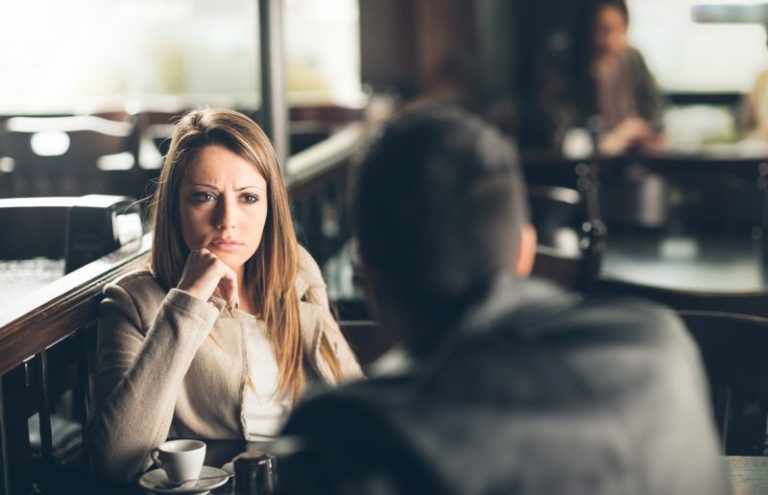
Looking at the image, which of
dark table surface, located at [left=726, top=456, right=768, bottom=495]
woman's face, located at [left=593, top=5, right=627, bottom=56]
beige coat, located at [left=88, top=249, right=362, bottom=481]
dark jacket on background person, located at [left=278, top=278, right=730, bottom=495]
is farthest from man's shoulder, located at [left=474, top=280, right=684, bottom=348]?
woman's face, located at [left=593, top=5, right=627, bottom=56]

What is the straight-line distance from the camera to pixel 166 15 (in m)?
9.87

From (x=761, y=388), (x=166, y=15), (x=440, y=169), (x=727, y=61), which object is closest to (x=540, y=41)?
(x=727, y=61)

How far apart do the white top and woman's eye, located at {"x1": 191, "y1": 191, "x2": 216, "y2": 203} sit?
0.68ft

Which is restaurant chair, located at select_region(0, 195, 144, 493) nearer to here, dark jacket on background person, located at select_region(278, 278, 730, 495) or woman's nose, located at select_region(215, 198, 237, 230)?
woman's nose, located at select_region(215, 198, 237, 230)

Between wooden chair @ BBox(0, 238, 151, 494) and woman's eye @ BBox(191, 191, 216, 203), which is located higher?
woman's eye @ BBox(191, 191, 216, 203)

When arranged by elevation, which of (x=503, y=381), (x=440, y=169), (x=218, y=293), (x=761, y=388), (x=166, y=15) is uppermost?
(x=166, y=15)

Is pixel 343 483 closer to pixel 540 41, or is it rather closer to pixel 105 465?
pixel 105 465

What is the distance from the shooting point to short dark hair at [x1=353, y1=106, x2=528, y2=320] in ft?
2.75

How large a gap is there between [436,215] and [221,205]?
0.96 m

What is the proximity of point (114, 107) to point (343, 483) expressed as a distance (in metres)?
8.85

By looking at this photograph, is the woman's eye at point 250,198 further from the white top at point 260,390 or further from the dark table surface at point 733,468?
the dark table surface at point 733,468

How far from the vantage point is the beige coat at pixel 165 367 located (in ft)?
5.04

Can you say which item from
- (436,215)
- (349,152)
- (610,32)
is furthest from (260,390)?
(610,32)

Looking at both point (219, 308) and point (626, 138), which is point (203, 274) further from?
point (626, 138)
